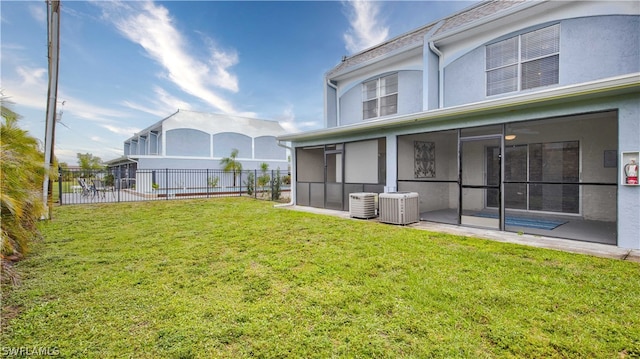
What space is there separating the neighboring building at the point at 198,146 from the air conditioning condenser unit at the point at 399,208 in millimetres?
17033

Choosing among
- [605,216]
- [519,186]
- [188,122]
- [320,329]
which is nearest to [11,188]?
[320,329]

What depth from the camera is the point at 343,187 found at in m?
10.1

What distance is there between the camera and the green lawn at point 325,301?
2402 mm

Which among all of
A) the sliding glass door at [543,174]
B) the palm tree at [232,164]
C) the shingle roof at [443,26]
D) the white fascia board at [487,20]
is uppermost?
the shingle roof at [443,26]

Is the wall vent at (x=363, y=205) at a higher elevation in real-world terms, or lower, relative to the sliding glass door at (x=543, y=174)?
lower

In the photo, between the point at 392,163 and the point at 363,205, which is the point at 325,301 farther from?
the point at 392,163

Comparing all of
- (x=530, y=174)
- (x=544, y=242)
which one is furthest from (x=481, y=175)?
(x=544, y=242)

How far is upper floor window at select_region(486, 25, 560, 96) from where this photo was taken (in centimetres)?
736

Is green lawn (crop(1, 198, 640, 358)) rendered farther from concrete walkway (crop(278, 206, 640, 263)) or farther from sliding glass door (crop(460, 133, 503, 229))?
sliding glass door (crop(460, 133, 503, 229))

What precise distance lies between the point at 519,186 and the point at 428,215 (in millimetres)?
2885

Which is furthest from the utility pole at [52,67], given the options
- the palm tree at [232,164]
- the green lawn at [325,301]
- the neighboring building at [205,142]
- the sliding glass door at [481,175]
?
the palm tree at [232,164]

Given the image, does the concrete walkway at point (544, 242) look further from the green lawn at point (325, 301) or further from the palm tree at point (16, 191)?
the palm tree at point (16, 191)

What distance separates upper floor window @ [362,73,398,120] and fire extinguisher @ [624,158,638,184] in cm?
680

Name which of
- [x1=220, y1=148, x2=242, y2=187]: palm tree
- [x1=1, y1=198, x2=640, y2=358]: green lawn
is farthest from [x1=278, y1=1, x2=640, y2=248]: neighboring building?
[x1=220, y1=148, x2=242, y2=187]: palm tree
